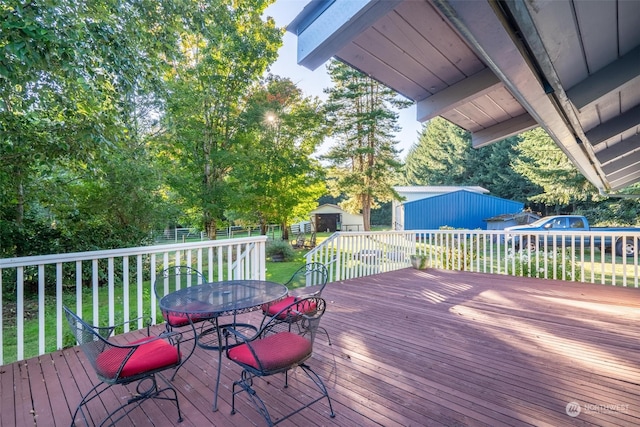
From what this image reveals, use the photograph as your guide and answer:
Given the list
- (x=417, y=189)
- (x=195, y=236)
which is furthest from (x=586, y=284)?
(x=195, y=236)

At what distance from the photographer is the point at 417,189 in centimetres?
1905

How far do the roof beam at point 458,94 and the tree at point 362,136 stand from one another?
13.1 m

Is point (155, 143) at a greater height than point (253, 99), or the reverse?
point (253, 99)

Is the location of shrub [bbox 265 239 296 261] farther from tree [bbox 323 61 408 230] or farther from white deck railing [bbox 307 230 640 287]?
white deck railing [bbox 307 230 640 287]

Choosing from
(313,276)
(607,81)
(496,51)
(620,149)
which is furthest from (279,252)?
(496,51)

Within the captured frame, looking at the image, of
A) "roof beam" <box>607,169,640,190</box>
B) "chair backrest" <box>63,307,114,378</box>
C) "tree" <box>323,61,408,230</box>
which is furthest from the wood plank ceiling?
"tree" <box>323,61,408,230</box>

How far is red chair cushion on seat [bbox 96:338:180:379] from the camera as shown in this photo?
6.35ft

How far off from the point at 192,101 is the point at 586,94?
9011mm

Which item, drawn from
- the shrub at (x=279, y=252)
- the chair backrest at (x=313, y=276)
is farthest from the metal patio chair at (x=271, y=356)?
the shrub at (x=279, y=252)

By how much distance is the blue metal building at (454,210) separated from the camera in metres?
16.5

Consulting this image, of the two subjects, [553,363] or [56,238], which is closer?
[553,363]

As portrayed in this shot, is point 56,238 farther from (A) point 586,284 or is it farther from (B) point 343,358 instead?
(A) point 586,284

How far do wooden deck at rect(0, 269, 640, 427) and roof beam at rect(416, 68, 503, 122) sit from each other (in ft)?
6.63

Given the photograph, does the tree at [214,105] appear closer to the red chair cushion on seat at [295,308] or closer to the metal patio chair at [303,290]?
the metal patio chair at [303,290]
